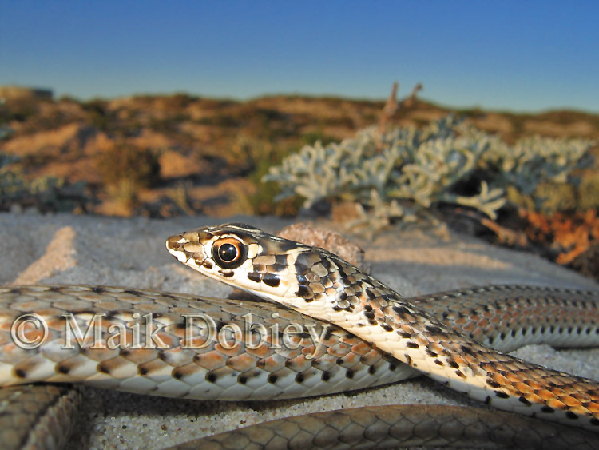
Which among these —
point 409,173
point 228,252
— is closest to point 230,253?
point 228,252

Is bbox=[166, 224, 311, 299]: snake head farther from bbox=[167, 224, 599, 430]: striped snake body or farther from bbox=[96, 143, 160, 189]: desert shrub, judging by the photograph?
bbox=[96, 143, 160, 189]: desert shrub

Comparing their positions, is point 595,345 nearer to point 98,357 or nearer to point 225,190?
point 98,357

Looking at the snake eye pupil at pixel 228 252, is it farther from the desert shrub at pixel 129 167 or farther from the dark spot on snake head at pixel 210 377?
the desert shrub at pixel 129 167

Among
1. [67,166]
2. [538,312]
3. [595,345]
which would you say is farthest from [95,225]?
[67,166]

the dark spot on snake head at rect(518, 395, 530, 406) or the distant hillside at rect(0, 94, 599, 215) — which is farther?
the distant hillside at rect(0, 94, 599, 215)

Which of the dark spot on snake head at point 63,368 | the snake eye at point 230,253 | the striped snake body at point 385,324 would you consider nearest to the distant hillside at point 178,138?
the striped snake body at point 385,324

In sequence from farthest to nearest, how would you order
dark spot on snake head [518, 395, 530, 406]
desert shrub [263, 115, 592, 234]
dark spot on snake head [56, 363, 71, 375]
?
desert shrub [263, 115, 592, 234] < dark spot on snake head [518, 395, 530, 406] < dark spot on snake head [56, 363, 71, 375]

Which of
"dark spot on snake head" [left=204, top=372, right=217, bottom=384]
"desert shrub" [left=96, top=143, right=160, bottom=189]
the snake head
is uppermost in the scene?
the snake head

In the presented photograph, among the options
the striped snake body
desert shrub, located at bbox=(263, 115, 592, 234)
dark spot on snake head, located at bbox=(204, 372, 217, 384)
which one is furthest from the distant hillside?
dark spot on snake head, located at bbox=(204, 372, 217, 384)

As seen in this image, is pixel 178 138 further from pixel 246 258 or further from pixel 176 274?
pixel 246 258
